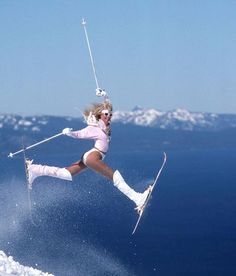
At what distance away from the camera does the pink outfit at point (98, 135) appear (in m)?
12.2

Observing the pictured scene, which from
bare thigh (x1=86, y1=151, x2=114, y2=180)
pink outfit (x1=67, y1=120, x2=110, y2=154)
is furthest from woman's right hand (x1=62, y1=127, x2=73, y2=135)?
bare thigh (x1=86, y1=151, x2=114, y2=180)

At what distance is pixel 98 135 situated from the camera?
12383mm

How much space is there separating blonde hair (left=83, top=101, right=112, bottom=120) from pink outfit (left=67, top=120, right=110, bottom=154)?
0.68ft

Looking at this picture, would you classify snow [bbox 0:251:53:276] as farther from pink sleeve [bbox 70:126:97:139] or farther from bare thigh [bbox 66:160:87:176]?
pink sleeve [bbox 70:126:97:139]

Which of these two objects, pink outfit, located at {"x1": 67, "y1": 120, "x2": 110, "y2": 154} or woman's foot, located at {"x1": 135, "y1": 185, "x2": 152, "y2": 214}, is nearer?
pink outfit, located at {"x1": 67, "y1": 120, "x2": 110, "y2": 154}

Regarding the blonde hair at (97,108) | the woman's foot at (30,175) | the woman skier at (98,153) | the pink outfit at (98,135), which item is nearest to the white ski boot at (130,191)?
the woman skier at (98,153)

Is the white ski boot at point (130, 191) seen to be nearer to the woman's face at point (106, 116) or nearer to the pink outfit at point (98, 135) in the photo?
the pink outfit at point (98, 135)

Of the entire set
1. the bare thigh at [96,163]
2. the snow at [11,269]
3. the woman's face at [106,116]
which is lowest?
the snow at [11,269]

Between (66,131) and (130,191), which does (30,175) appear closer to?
(66,131)

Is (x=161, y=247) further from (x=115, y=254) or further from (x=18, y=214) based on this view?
(x=18, y=214)

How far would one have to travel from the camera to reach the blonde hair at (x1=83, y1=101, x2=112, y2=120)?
1220 centimetres

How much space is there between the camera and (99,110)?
12234 mm

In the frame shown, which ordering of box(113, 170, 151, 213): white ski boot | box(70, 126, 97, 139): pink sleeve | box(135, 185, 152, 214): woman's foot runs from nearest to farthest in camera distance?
box(70, 126, 97, 139): pink sleeve
box(113, 170, 151, 213): white ski boot
box(135, 185, 152, 214): woman's foot

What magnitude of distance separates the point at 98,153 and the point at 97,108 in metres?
1.08
